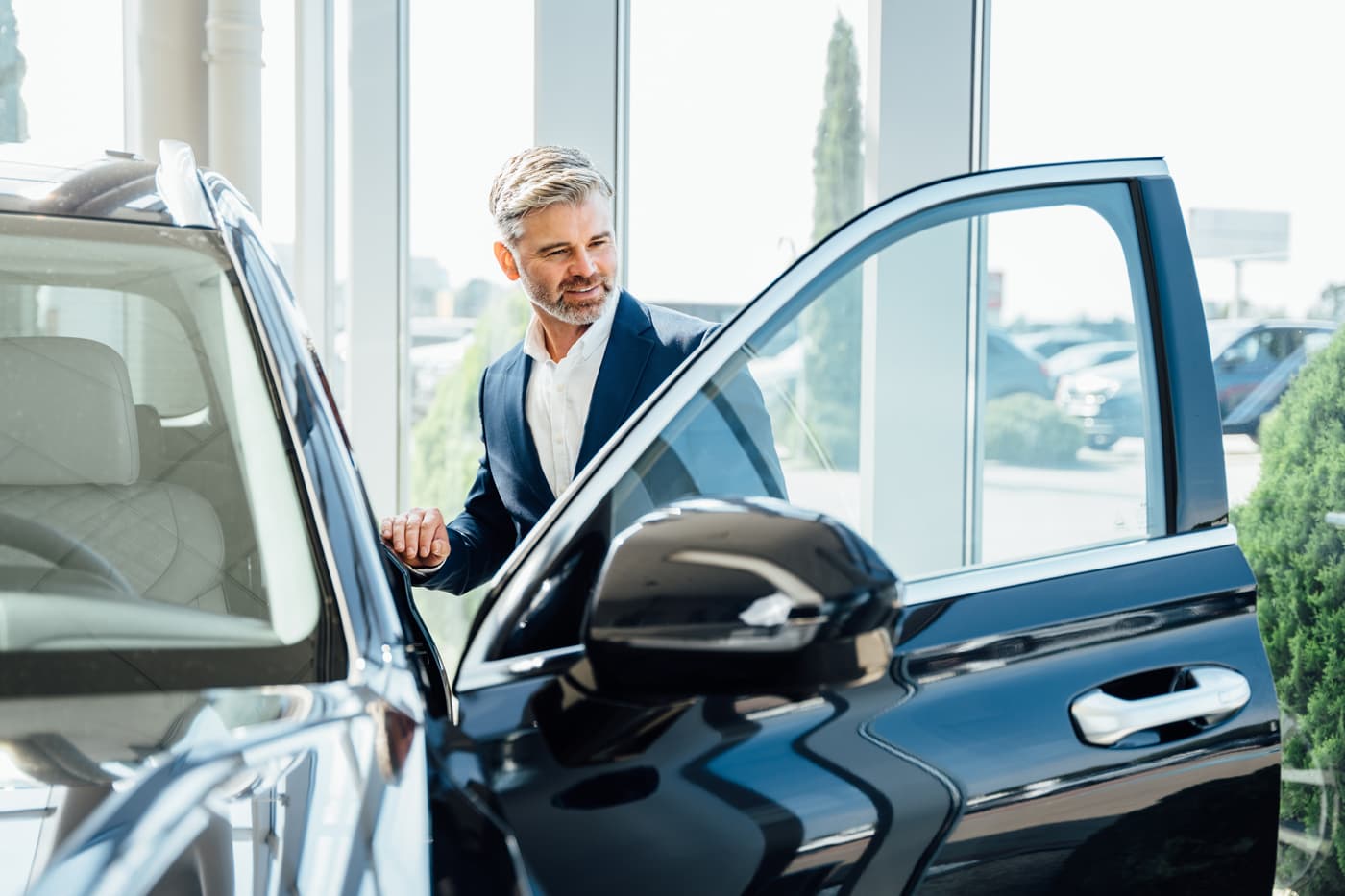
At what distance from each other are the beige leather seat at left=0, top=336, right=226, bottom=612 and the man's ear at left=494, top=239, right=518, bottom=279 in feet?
3.17

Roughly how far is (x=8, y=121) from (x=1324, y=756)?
7663 millimetres

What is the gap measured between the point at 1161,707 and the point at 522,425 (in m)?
1.05

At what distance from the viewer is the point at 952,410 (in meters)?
3.08

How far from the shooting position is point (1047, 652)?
135 centimetres

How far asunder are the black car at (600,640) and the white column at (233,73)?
5.63 metres

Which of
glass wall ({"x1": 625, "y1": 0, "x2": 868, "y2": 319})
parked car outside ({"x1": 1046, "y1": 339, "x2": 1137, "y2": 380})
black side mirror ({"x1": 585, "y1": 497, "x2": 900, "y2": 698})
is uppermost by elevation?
glass wall ({"x1": 625, "y1": 0, "x2": 868, "y2": 319})

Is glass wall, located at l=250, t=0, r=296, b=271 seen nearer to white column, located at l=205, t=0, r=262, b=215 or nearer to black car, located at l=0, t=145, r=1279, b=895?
white column, located at l=205, t=0, r=262, b=215

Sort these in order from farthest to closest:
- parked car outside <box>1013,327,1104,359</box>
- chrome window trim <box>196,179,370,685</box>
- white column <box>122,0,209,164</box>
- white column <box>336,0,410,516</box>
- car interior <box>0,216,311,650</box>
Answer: white column <box>336,0,410,516</box>, white column <box>122,0,209,164</box>, parked car outside <box>1013,327,1104,359</box>, car interior <box>0,216,311,650</box>, chrome window trim <box>196,179,370,685</box>

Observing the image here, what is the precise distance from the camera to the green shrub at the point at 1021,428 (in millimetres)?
2717

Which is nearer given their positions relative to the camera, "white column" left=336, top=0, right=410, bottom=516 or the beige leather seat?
the beige leather seat

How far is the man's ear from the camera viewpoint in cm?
231

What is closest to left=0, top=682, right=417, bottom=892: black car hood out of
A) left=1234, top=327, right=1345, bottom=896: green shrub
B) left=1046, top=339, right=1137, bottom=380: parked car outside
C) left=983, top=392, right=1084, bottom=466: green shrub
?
left=1046, top=339, right=1137, bottom=380: parked car outside

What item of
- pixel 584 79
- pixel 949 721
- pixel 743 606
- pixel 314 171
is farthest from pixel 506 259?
pixel 314 171

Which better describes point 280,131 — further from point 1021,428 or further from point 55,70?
point 1021,428
